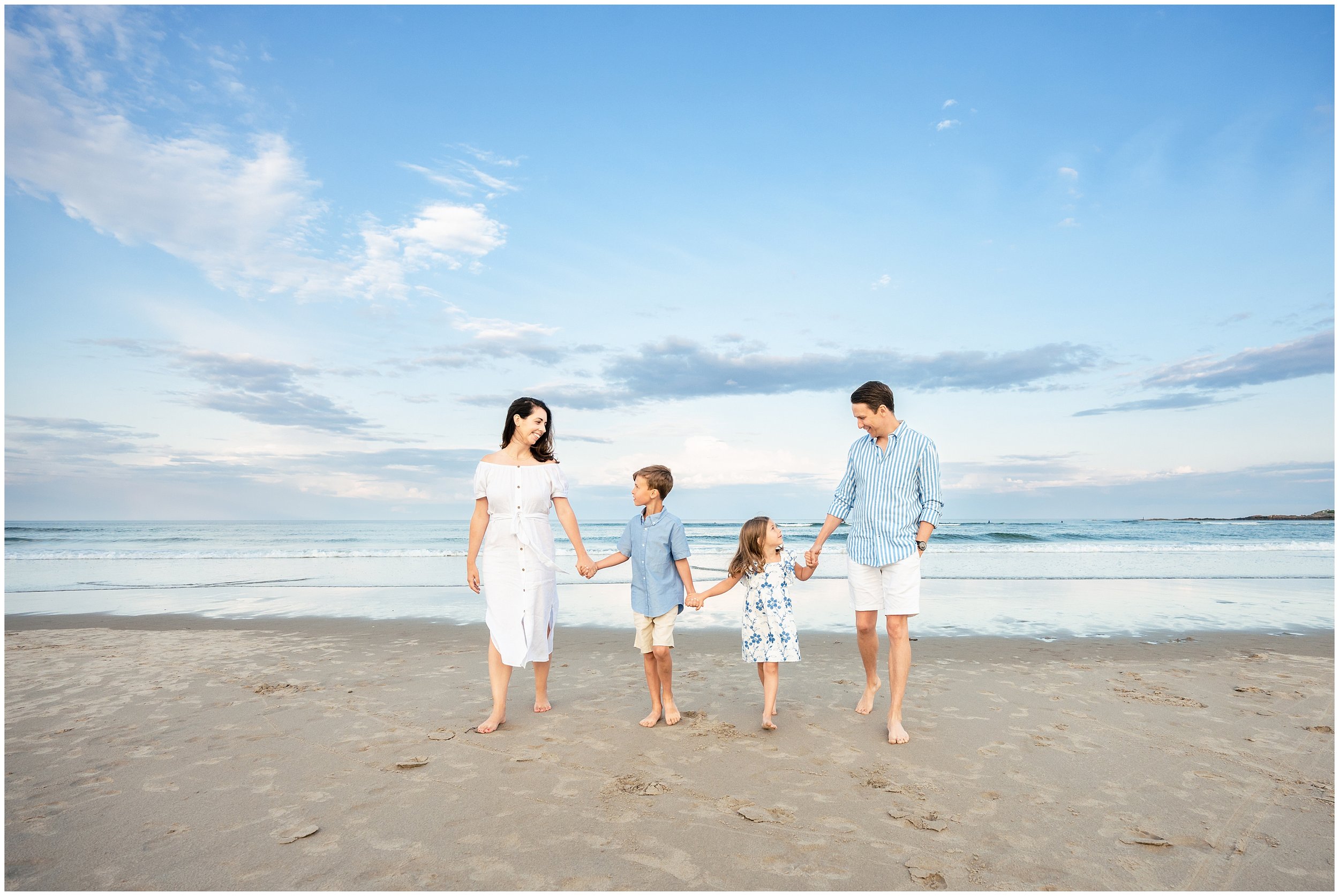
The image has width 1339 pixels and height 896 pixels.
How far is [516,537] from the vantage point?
15.3ft

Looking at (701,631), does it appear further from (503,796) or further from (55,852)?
(55,852)

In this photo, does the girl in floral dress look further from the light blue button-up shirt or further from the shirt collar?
the shirt collar

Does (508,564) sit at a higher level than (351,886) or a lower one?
higher

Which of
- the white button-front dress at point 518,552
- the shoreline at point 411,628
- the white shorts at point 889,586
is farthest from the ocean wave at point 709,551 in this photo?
the white button-front dress at point 518,552

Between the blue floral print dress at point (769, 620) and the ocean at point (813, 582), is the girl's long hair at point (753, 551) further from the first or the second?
the ocean at point (813, 582)

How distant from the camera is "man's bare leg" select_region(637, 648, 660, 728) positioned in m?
4.73

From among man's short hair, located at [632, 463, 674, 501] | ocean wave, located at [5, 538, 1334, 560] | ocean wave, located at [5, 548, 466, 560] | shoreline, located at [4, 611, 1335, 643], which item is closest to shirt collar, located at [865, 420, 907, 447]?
man's short hair, located at [632, 463, 674, 501]

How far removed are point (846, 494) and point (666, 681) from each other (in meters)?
1.79

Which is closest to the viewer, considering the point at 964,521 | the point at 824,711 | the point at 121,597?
the point at 824,711

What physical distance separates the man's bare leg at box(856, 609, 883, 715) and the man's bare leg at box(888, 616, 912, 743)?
229mm

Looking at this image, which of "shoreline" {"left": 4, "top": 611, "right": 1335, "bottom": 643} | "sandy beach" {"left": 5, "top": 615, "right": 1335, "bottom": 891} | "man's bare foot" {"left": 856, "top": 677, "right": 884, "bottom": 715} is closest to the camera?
"sandy beach" {"left": 5, "top": 615, "right": 1335, "bottom": 891}

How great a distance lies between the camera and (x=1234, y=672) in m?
6.18

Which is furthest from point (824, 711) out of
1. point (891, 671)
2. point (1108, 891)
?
point (1108, 891)

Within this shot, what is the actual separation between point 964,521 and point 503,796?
1774 inches
